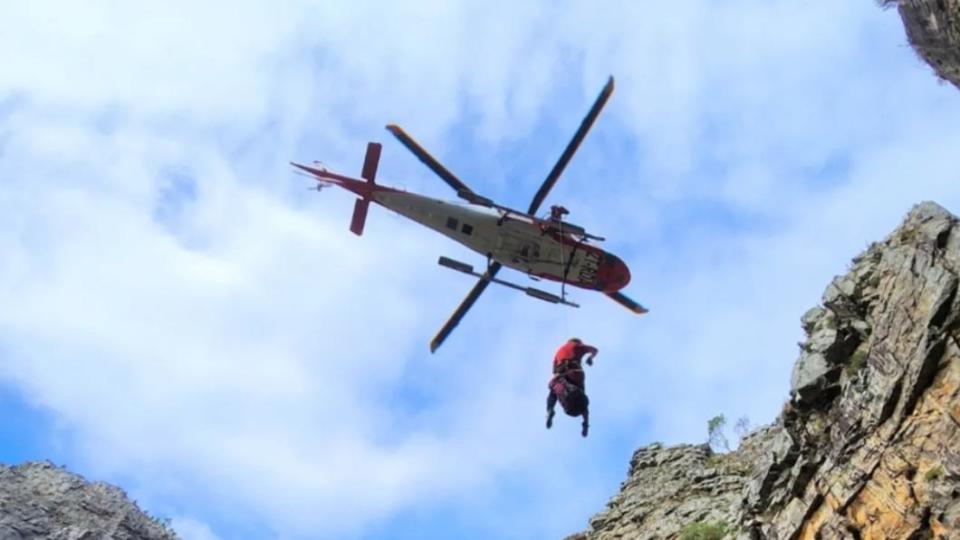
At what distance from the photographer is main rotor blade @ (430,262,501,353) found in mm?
20594

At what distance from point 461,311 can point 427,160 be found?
11.9 ft

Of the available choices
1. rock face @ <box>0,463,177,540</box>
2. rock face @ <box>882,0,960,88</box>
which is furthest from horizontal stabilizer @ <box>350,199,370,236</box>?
rock face @ <box>0,463,177,540</box>

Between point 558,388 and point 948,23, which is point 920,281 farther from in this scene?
point 558,388

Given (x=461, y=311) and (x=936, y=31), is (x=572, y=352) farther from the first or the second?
(x=936, y=31)

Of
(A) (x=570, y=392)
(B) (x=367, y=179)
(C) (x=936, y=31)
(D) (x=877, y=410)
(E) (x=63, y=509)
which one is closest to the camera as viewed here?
(C) (x=936, y=31)

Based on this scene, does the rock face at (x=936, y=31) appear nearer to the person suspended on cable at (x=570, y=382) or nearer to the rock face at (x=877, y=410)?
the rock face at (x=877, y=410)

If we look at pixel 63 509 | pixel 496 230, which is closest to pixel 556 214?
pixel 496 230

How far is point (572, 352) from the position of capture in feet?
61.8

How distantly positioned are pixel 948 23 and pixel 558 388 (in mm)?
9450

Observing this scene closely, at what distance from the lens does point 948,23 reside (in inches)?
496

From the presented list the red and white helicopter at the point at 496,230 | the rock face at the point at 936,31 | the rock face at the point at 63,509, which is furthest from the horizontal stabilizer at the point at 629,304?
the rock face at the point at 63,509

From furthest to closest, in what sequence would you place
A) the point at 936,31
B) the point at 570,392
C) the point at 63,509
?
1. the point at 63,509
2. the point at 570,392
3. the point at 936,31

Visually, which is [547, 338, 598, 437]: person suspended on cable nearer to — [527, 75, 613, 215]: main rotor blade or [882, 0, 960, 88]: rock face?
[527, 75, 613, 215]: main rotor blade

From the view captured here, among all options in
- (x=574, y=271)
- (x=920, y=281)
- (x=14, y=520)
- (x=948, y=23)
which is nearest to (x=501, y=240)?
(x=574, y=271)
